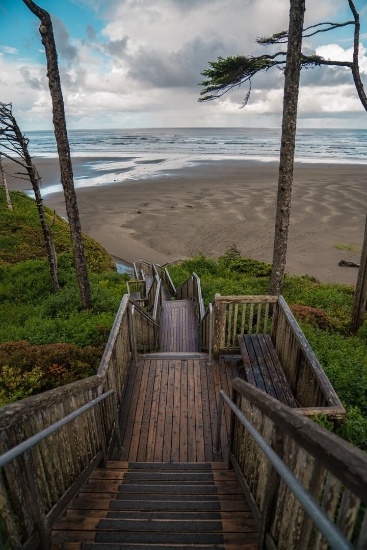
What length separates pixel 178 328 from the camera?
1038 centimetres

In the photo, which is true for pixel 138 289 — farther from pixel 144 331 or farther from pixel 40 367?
pixel 40 367

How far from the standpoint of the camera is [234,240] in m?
24.1

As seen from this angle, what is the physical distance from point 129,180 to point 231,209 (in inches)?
747

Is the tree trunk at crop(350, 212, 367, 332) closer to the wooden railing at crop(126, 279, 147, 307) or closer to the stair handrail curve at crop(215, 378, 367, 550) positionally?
the stair handrail curve at crop(215, 378, 367, 550)

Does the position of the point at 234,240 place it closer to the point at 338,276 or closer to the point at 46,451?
the point at 338,276

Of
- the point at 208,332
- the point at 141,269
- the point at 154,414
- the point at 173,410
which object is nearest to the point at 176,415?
the point at 173,410

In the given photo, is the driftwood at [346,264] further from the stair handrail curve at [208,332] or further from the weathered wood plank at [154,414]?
the weathered wood plank at [154,414]

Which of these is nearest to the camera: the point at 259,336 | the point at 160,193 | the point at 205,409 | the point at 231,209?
the point at 205,409

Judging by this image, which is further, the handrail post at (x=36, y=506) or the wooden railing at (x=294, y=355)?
the wooden railing at (x=294, y=355)

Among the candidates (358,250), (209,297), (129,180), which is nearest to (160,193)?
(129,180)

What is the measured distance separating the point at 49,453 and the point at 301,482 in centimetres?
192

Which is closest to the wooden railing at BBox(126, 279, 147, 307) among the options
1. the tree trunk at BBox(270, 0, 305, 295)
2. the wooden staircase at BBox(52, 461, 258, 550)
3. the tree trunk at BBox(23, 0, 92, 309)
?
the tree trunk at BBox(23, 0, 92, 309)

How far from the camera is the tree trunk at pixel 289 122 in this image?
23.6 ft

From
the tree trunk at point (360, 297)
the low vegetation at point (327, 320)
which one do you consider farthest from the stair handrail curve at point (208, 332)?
the tree trunk at point (360, 297)
